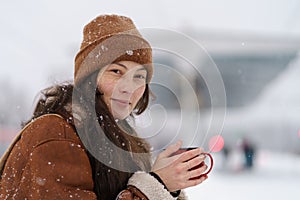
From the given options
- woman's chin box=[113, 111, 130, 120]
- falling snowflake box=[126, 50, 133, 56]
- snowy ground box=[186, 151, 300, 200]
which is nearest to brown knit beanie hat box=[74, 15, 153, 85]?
falling snowflake box=[126, 50, 133, 56]

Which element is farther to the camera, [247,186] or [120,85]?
→ [247,186]

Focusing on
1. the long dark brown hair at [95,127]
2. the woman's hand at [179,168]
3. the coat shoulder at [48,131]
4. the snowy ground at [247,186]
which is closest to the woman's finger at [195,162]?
the woman's hand at [179,168]

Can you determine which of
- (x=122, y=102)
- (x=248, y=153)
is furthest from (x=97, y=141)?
(x=248, y=153)

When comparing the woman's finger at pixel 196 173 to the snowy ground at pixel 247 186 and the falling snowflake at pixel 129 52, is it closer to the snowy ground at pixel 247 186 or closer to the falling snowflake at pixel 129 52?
the falling snowflake at pixel 129 52

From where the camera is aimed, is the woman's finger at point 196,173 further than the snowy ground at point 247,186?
No

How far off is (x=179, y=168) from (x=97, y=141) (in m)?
0.21

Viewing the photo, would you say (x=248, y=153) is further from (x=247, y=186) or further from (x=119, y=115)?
(x=119, y=115)

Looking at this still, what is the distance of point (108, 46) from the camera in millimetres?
1163

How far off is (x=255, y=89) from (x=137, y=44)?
21.1 m

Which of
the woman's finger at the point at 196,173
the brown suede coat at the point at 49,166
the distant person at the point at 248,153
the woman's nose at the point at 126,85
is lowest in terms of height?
the distant person at the point at 248,153

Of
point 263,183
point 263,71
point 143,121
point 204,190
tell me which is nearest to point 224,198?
point 204,190

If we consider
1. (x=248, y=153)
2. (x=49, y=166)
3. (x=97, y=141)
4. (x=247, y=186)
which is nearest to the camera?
(x=49, y=166)

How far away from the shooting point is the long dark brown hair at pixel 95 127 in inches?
42.5

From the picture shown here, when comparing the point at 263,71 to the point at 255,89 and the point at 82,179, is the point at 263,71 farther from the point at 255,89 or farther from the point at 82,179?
the point at 82,179
